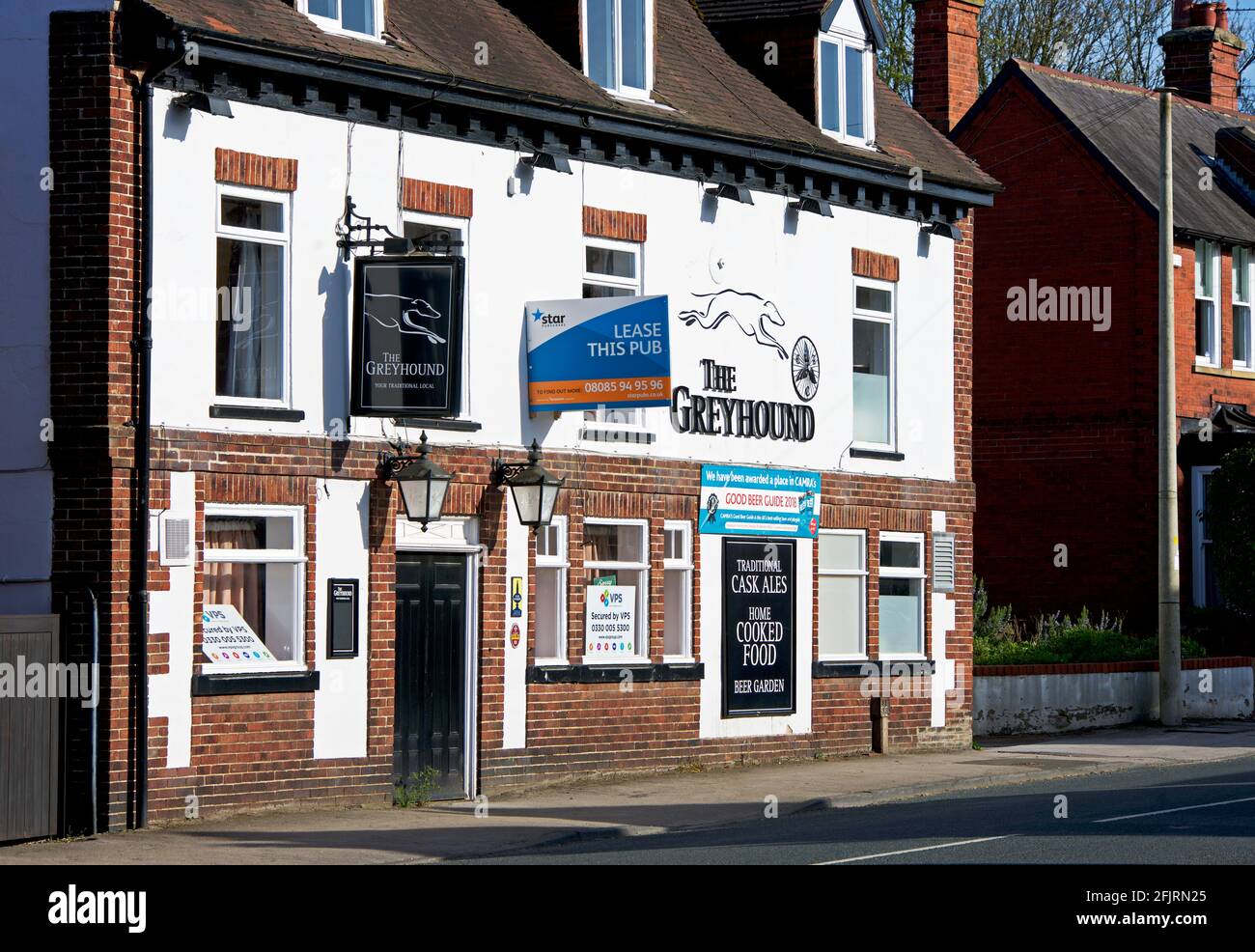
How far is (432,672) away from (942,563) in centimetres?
835

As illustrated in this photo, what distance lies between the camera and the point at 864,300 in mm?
24656

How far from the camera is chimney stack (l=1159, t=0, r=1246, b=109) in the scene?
3928cm

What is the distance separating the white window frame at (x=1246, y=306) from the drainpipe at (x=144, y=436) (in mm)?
22995

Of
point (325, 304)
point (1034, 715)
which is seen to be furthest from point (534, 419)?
point (1034, 715)

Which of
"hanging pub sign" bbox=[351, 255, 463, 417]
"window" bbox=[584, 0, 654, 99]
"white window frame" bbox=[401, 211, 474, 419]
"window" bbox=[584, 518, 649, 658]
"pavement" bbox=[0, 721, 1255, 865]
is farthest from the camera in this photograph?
"window" bbox=[584, 0, 654, 99]

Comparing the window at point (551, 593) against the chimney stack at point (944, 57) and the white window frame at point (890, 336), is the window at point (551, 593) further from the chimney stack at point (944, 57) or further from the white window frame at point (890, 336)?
the chimney stack at point (944, 57)

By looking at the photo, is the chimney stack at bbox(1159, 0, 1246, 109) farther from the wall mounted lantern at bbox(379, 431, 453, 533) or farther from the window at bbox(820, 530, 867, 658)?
the wall mounted lantern at bbox(379, 431, 453, 533)

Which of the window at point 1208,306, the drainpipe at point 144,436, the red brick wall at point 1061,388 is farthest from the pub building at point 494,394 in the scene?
the window at point 1208,306

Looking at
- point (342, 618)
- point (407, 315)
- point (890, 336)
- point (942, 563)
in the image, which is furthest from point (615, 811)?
point (890, 336)

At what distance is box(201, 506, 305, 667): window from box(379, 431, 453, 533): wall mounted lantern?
103 cm

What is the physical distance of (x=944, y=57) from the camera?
104 feet

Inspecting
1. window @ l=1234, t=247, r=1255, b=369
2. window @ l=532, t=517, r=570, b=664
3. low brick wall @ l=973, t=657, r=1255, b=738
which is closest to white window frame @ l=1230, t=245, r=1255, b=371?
window @ l=1234, t=247, r=1255, b=369

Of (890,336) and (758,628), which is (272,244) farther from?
(890,336)

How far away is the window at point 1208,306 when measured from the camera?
34062 mm
